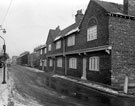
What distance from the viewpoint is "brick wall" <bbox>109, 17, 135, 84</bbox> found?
1348 cm

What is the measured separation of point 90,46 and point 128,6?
5.70m

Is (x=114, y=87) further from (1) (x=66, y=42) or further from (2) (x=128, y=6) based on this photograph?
(1) (x=66, y=42)

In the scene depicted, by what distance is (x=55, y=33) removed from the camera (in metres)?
33.9

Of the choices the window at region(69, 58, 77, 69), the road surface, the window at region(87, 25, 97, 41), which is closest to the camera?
the road surface

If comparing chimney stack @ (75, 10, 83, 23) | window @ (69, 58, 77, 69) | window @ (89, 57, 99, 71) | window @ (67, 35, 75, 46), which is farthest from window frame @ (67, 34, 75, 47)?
window @ (89, 57, 99, 71)

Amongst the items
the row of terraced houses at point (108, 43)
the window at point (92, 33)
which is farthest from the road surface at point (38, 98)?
the window at point (92, 33)

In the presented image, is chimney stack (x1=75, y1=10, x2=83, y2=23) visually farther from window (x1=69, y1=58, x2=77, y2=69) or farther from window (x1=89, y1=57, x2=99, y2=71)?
window (x1=89, y1=57, x2=99, y2=71)

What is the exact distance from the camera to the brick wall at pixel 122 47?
44.2ft

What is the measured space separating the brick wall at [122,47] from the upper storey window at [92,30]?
245 cm

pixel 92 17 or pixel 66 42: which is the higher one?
pixel 92 17

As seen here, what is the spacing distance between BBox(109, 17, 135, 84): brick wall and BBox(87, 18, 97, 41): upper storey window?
2448 mm

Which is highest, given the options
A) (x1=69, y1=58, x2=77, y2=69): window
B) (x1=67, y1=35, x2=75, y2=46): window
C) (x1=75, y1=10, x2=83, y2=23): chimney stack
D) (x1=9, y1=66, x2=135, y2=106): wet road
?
(x1=75, y1=10, x2=83, y2=23): chimney stack

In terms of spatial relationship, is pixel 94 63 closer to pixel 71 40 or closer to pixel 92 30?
pixel 92 30

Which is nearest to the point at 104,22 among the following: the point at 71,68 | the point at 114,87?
the point at 114,87
